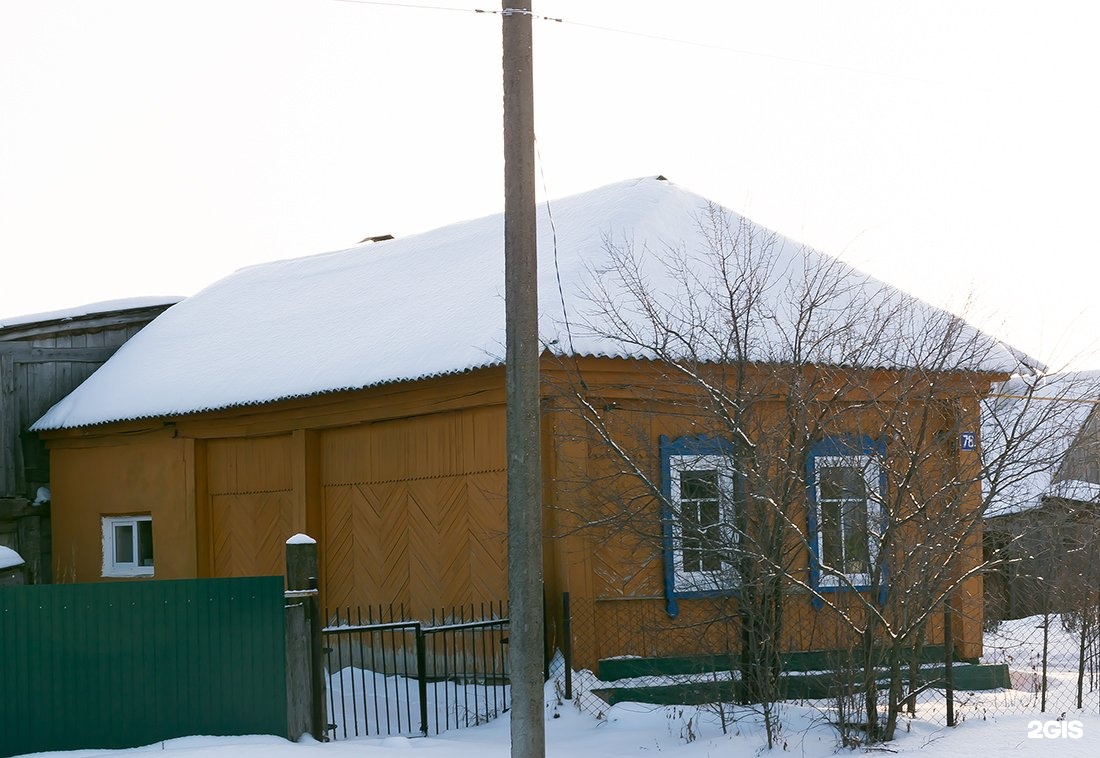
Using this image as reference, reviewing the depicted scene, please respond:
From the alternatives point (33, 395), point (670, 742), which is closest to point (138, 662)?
point (670, 742)

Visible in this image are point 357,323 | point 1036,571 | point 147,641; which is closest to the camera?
point 147,641

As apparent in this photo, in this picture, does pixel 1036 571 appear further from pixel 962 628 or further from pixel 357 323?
pixel 357 323

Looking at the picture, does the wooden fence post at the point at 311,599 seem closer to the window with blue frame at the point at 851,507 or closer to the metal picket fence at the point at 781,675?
the metal picket fence at the point at 781,675

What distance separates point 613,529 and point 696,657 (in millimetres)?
1286

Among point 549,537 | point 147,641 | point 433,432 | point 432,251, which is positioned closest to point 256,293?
point 432,251

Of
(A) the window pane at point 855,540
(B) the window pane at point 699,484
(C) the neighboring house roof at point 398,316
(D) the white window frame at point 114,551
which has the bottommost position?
(D) the white window frame at point 114,551

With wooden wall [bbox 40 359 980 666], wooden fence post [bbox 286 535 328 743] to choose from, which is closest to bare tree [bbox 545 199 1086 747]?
wooden wall [bbox 40 359 980 666]

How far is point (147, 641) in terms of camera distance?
10055mm

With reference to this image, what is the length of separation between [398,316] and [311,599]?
550 cm

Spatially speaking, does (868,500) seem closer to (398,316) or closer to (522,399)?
(522,399)

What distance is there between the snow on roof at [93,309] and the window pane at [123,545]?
11.3 ft

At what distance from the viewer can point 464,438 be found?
44.0 feet

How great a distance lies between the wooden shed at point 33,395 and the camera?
61.3ft

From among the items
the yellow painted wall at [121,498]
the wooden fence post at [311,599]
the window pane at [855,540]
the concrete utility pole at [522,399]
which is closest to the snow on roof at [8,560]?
the wooden fence post at [311,599]
